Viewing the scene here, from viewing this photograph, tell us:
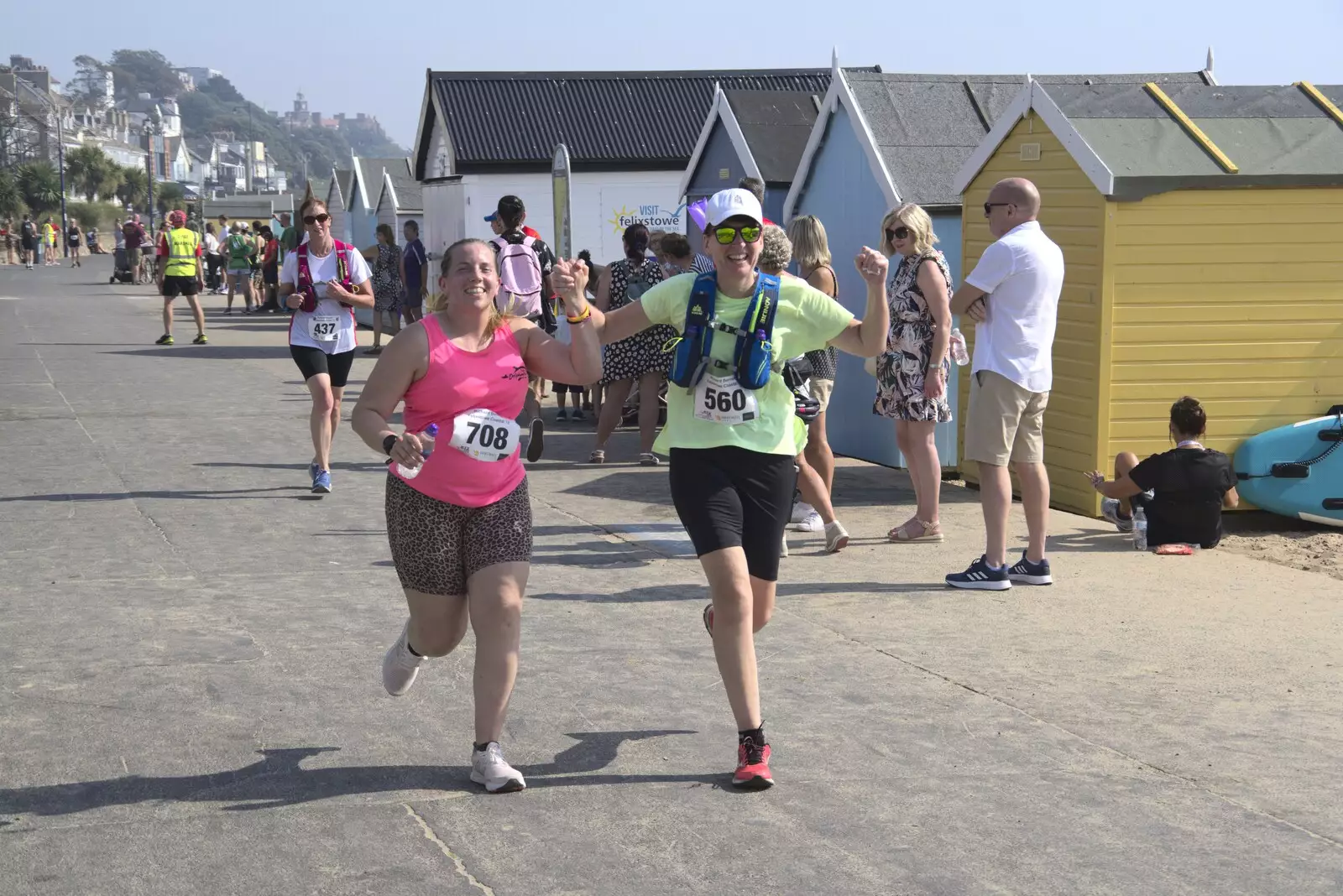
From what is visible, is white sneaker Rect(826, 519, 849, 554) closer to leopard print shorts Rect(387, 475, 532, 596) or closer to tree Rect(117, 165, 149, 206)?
leopard print shorts Rect(387, 475, 532, 596)

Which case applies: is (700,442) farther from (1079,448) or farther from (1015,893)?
(1079,448)

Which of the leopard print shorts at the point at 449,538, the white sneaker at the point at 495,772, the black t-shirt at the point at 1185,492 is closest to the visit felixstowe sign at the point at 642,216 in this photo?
the black t-shirt at the point at 1185,492

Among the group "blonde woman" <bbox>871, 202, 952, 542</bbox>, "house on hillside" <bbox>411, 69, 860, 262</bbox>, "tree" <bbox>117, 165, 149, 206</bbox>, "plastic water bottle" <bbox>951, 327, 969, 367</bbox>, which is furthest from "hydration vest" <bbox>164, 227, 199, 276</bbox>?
"tree" <bbox>117, 165, 149, 206</bbox>

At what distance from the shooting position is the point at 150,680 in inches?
232

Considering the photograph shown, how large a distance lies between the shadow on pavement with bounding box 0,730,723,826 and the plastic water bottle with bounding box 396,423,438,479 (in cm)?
93

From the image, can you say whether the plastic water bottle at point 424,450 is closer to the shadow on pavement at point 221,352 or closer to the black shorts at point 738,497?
the black shorts at point 738,497

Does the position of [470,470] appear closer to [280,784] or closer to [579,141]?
[280,784]

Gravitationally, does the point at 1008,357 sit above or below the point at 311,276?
below

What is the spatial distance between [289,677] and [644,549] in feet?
9.62

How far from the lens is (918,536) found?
8797mm

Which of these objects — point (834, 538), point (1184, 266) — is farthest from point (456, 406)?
point (1184, 266)

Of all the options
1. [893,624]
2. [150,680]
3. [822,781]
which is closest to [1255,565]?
[893,624]

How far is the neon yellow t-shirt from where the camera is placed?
16.2 feet

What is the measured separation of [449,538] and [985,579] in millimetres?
3511
